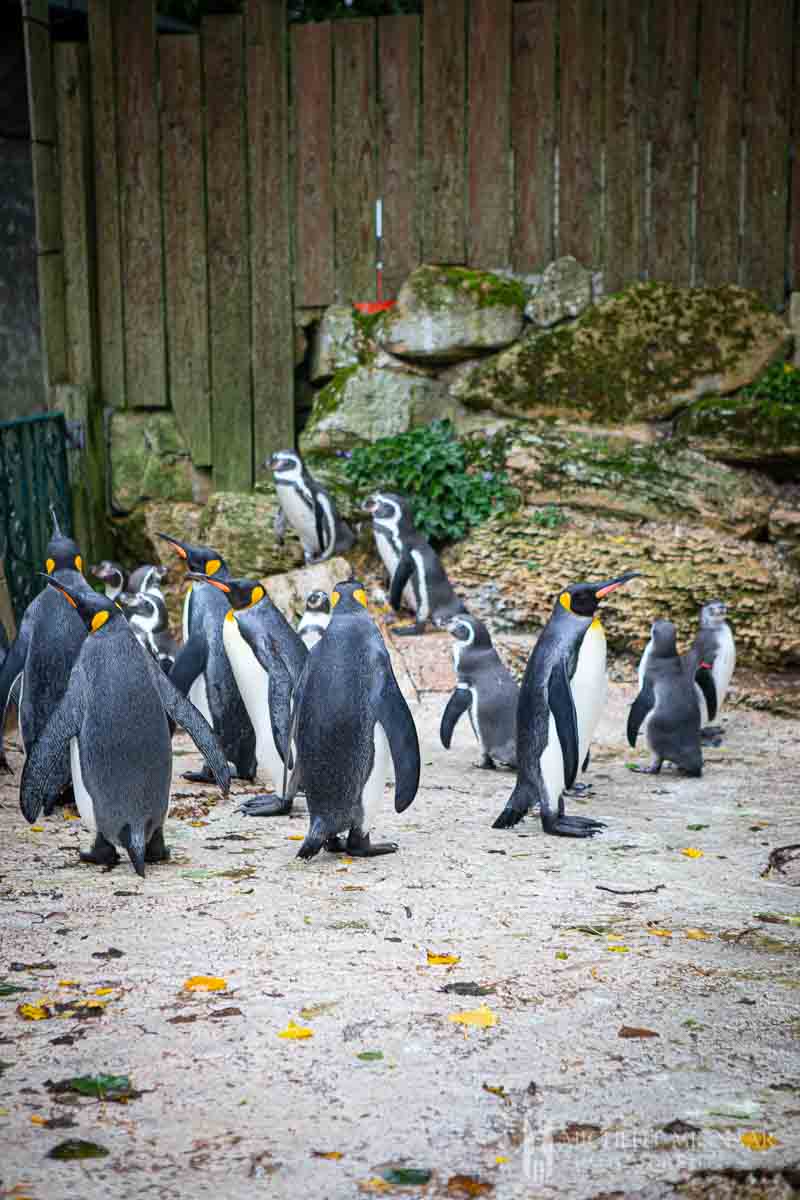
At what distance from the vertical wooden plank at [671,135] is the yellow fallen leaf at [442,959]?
Answer: 6.67 m

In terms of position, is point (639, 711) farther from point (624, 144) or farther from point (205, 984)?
point (624, 144)

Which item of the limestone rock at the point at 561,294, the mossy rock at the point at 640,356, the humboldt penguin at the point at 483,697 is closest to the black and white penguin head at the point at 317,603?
the humboldt penguin at the point at 483,697

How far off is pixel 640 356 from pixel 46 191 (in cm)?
465

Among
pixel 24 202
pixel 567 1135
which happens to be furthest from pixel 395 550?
pixel 567 1135

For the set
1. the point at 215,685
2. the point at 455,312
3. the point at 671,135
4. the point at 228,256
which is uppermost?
the point at 671,135

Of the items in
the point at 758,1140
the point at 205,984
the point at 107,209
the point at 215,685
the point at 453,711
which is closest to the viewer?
the point at 758,1140

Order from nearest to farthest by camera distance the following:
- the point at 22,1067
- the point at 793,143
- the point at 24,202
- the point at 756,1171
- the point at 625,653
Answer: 1. the point at 756,1171
2. the point at 22,1067
3. the point at 625,653
4. the point at 793,143
5. the point at 24,202

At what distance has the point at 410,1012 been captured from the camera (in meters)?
3.36

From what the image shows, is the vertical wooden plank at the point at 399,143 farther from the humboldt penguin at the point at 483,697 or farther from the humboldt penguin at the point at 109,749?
the humboldt penguin at the point at 109,749

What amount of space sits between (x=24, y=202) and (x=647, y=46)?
5.59 meters

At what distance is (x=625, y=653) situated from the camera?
27.2 feet

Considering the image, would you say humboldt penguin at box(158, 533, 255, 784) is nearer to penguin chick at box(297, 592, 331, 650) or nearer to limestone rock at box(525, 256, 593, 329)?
penguin chick at box(297, 592, 331, 650)

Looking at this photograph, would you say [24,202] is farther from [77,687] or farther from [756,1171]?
[756,1171]

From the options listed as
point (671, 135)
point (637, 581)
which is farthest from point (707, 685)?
point (671, 135)
